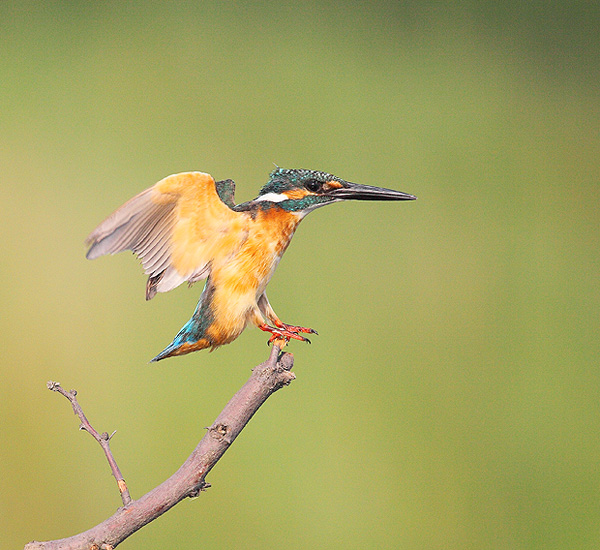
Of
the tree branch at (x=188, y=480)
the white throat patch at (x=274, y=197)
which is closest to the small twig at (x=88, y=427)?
the tree branch at (x=188, y=480)

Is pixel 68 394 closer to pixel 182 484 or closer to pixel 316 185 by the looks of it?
pixel 182 484

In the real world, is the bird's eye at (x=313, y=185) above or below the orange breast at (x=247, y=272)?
above

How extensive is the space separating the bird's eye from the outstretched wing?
0.07 metres

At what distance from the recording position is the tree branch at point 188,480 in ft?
1.89

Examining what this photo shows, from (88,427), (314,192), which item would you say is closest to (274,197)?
(314,192)

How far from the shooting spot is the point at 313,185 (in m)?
0.65

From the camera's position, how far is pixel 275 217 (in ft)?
2.12

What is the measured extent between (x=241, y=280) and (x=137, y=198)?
0.13 m

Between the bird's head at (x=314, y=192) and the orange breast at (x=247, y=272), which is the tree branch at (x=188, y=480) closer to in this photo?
the orange breast at (x=247, y=272)

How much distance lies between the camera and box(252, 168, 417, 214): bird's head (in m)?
0.64

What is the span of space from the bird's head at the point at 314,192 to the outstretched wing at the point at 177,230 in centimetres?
4

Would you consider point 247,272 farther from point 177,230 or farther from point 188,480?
point 188,480

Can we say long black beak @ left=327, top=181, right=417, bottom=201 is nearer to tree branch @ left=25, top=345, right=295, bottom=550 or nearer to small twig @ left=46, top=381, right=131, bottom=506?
tree branch @ left=25, top=345, right=295, bottom=550

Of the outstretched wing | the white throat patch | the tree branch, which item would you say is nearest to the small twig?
the tree branch
